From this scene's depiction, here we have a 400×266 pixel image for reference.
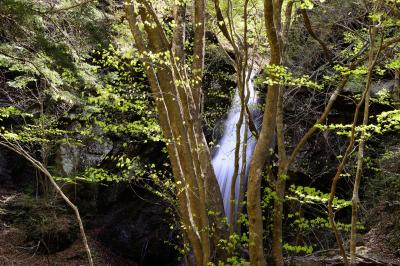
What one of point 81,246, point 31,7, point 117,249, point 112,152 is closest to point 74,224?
point 81,246

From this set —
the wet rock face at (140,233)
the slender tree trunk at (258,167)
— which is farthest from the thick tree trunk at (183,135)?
the wet rock face at (140,233)

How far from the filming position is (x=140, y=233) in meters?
10.8

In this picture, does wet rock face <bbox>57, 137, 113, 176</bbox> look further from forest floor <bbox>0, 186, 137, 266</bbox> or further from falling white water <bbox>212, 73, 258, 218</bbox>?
falling white water <bbox>212, 73, 258, 218</bbox>

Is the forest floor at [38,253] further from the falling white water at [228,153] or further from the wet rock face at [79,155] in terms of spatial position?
the falling white water at [228,153]

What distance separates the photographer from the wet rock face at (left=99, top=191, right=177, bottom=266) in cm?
1059

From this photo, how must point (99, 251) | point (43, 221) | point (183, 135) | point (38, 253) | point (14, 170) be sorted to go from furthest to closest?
point (14, 170), point (99, 251), point (38, 253), point (43, 221), point (183, 135)

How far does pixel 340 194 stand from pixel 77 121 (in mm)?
7441

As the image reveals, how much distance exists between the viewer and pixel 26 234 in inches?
380

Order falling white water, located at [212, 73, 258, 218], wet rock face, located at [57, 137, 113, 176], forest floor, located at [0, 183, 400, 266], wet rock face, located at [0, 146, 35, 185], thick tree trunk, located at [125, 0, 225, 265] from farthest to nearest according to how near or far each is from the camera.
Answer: wet rock face, located at [0, 146, 35, 185], wet rock face, located at [57, 137, 113, 176], falling white water, located at [212, 73, 258, 218], forest floor, located at [0, 183, 400, 266], thick tree trunk, located at [125, 0, 225, 265]

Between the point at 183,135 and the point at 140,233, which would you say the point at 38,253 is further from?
the point at 183,135

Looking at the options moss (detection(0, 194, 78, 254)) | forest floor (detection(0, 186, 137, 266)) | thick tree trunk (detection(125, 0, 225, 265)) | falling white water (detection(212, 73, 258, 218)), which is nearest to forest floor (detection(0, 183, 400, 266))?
forest floor (detection(0, 186, 137, 266))

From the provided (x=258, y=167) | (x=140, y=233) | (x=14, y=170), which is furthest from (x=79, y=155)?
(x=258, y=167)

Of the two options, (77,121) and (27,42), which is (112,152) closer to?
(77,121)

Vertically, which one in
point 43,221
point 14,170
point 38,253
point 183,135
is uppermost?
point 183,135
